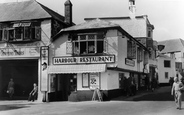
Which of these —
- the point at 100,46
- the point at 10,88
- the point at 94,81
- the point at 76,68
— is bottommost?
the point at 10,88

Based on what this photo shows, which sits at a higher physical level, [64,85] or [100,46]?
[100,46]

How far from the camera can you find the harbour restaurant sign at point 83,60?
20.4 meters

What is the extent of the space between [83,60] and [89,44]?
A: 4.75 ft

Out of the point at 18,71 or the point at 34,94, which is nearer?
the point at 34,94

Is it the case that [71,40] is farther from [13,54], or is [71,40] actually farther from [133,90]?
[133,90]

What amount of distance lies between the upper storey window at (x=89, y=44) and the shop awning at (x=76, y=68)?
1.31 metres

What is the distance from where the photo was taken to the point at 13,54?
74.6 ft

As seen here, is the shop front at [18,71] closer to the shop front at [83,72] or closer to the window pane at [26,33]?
the window pane at [26,33]

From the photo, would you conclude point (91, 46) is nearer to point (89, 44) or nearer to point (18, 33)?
point (89, 44)

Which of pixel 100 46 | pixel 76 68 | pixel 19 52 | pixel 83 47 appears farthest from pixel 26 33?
pixel 100 46

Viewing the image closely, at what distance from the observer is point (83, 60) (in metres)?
20.9

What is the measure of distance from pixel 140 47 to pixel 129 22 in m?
8.92

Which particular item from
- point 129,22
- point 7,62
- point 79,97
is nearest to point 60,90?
point 79,97

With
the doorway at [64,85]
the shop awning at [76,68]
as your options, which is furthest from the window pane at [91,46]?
the doorway at [64,85]
